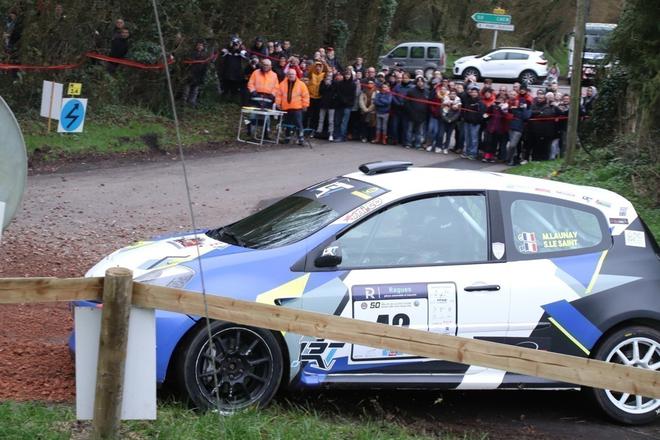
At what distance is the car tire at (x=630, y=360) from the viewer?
639 centimetres

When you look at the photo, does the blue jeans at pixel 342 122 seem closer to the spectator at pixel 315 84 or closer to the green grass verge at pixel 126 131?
the spectator at pixel 315 84

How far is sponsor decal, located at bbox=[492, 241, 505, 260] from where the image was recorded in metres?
6.45

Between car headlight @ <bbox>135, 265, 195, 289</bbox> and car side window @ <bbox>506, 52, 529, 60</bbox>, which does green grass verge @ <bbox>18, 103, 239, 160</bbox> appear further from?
car side window @ <bbox>506, 52, 529, 60</bbox>

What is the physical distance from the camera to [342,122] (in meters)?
22.0

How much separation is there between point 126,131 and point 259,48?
5.45 meters

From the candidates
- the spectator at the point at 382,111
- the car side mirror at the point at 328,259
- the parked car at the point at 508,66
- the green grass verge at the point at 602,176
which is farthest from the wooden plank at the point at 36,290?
the parked car at the point at 508,66

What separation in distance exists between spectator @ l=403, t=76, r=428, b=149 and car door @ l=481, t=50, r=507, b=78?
20.4m

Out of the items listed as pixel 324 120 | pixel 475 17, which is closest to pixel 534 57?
pixel 475 17

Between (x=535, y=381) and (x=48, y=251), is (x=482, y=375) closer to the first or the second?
(x=535, y=381)

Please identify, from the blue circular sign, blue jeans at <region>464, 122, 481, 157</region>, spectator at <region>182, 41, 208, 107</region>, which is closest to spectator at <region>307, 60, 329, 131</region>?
spectator at <region>182, 41, 208, 107</region>

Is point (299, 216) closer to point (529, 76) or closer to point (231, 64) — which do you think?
point (231, 64)

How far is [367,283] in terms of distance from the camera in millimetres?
6113

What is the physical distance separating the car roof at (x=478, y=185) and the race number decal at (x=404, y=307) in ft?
2.59

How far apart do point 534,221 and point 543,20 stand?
43.9 meters
